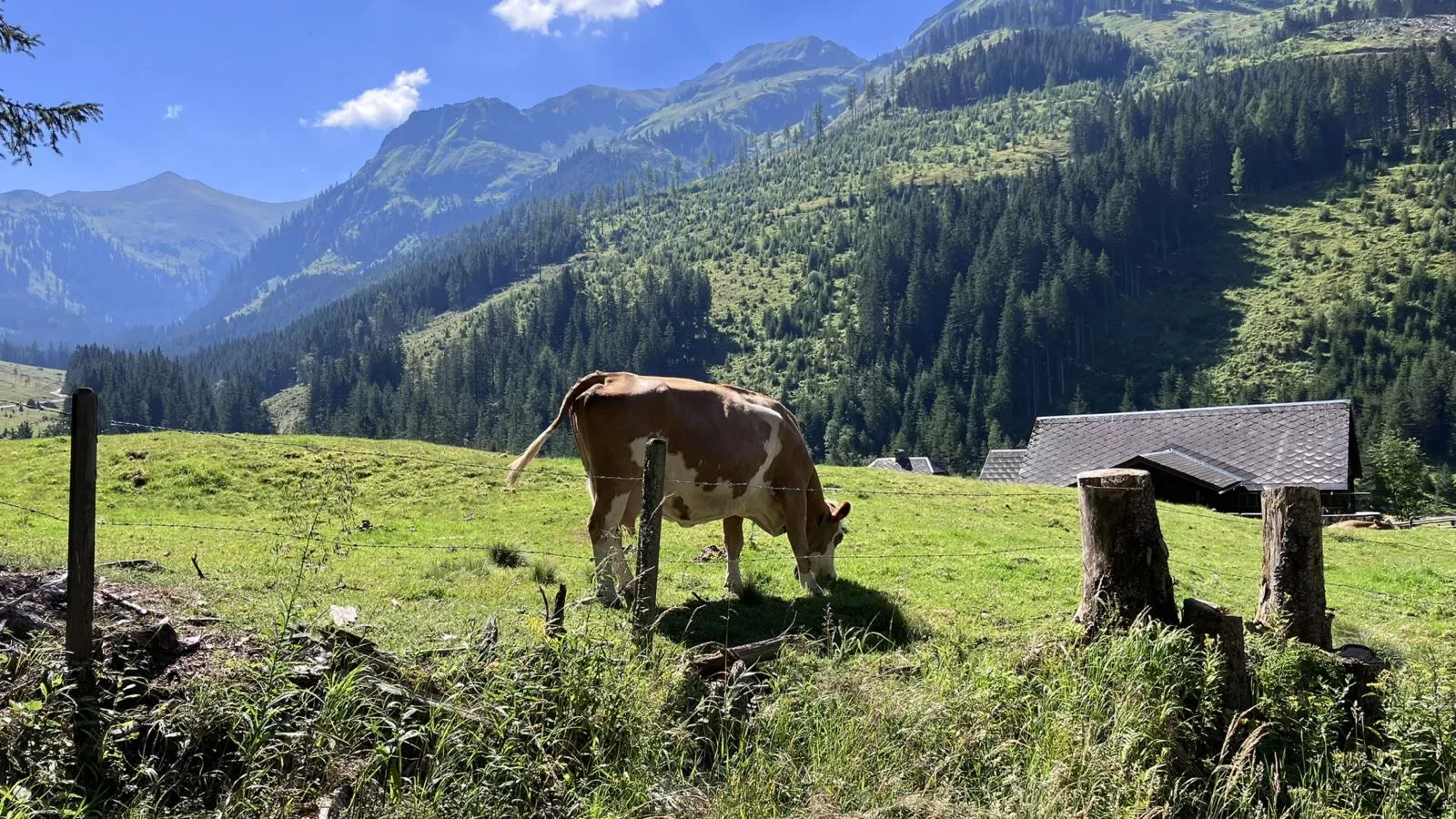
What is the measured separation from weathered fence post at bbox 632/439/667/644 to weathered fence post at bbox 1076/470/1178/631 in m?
3.63

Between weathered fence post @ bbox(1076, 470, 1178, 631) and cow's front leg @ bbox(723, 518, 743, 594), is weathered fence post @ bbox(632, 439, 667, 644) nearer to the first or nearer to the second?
weathered fence post @ bbox(1076, 470, 1178, 631)

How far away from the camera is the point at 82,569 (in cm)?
474

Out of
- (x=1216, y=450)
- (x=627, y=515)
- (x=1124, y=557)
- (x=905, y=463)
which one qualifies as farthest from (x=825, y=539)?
(x=905, y=463)

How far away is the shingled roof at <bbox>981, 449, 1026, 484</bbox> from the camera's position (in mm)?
50750

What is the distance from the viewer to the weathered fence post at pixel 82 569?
466 centimetres

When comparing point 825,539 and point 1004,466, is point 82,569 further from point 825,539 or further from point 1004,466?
point 1004,466

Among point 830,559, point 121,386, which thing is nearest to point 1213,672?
point 830,559

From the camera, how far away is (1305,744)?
6.40m

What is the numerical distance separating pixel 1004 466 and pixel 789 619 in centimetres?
4600

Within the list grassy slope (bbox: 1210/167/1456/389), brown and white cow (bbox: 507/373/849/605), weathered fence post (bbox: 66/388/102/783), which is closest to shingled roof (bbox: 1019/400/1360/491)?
brown and white cow (bbox: 507/373/849/605)

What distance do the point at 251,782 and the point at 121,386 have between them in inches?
7496

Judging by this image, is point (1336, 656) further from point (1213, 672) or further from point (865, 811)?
point (865, 811)

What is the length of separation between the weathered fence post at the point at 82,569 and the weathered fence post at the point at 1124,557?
23.3ft

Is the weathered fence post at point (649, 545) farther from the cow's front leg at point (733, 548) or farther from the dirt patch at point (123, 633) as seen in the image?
the cow's front leg at point (733, 548)
